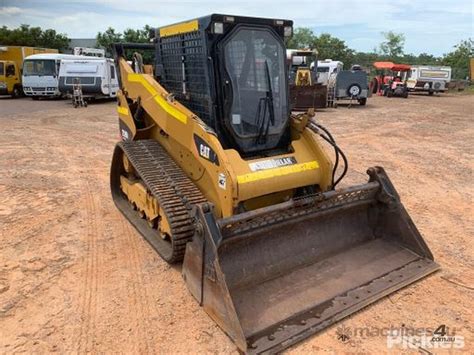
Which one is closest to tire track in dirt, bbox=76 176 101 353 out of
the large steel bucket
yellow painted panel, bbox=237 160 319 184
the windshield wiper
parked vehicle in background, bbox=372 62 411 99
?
the large steel bucket

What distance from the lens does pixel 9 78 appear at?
861 inches

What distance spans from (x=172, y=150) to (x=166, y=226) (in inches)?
36.5

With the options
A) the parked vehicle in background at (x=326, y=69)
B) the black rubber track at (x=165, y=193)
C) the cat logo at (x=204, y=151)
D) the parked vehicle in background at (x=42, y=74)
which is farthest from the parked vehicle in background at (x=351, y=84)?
the cat logo at (x=204, y=151)

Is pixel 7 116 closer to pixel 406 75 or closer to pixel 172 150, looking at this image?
pixel 172 150

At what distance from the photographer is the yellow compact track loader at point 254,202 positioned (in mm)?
3295

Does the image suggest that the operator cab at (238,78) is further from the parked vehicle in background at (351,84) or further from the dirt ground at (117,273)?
the parked vehicle in background at (351,84)

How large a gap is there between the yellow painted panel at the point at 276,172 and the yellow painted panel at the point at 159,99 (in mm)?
843

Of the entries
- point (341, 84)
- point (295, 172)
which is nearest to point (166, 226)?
point (295, 172)

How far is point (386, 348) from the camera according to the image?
9.99 feet

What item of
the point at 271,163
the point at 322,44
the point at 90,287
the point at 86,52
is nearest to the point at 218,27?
the point at 271,163

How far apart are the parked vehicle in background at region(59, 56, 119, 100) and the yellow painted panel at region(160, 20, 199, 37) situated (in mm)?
14526

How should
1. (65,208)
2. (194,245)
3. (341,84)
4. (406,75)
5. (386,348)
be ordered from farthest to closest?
(406,75)
(341,84)
(65,208)
(194,245)
(386,348)

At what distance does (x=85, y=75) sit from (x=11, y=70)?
6.23 meters

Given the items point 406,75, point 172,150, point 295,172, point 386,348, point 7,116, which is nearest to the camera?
point 386,348
